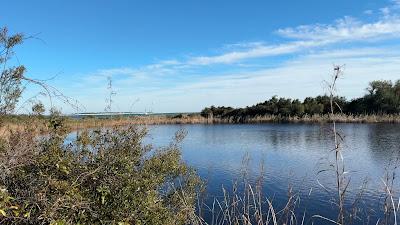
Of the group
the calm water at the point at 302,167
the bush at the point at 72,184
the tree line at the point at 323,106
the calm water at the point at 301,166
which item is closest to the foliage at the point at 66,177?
the bush at the point at 72,184

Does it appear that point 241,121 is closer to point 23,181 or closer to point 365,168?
point 365,168

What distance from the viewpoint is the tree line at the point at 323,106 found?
152 feet

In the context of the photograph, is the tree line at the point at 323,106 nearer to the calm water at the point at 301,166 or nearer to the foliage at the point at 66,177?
the calm water at the point at 301,166

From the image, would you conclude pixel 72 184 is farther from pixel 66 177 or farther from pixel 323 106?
pixel 323 106

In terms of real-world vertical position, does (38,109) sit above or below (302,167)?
above

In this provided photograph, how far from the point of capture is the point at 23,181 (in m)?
3.97

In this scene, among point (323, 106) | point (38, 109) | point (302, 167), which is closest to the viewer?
point (38, 109)

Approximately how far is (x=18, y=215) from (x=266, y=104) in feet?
174

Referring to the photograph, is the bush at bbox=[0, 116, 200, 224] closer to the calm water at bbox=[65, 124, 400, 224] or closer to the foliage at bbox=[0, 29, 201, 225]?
the foliage at bbox=[0, 29, 201, 225]

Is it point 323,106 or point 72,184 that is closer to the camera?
point 72,184

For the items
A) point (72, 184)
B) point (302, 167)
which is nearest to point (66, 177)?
point (72, 184)

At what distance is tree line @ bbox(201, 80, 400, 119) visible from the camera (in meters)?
46.3

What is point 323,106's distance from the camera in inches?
1860

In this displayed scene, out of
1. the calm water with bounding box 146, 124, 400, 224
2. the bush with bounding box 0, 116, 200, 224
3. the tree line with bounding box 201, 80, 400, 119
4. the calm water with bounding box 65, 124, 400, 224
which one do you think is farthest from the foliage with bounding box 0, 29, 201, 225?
the tree line with bounding box 201, 80, 400, 119
